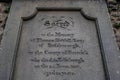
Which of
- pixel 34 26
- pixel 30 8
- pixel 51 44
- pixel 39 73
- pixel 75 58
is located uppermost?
pixel 30 8

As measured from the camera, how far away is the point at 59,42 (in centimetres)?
322

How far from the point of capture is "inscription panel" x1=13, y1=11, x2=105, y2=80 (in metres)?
2.89

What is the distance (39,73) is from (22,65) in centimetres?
27

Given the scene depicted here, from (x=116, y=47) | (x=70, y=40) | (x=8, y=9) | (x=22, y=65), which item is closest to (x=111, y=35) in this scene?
(x=116, y=47)

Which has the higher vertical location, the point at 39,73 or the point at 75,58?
the point at 75,58

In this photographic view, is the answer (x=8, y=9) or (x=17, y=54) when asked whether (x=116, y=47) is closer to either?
(x=17, y=54)

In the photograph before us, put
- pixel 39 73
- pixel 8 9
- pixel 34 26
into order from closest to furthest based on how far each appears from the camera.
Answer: pixel 39 73
pixel 34 26
pixel 8 9

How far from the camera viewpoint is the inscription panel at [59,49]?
2.89 meters

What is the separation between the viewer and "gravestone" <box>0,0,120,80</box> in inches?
114

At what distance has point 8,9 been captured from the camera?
3762 millimetres

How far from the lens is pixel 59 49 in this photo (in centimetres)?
314

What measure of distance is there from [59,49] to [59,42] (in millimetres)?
127

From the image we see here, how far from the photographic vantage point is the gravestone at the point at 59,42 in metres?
2.89

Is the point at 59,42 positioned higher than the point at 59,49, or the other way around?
the point at 59,42
